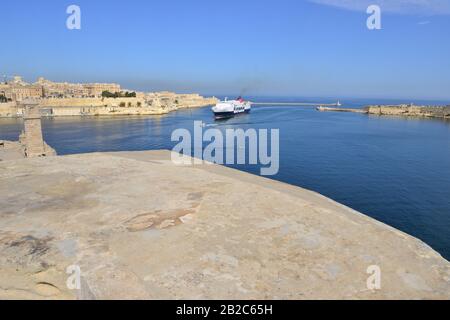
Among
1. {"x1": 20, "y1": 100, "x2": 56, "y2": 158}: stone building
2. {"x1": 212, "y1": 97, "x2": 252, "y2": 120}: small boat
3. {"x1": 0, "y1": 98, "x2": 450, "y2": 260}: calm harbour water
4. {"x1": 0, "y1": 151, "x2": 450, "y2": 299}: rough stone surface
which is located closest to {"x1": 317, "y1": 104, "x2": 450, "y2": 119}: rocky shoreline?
{"x1": 0, "y1": 98, "x2": 450, "y2": 260}: calm harbour water

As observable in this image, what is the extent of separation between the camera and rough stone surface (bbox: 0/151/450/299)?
4504 millimetres

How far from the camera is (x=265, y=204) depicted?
309 inches

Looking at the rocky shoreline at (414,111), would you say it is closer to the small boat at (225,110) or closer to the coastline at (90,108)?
the small boat at (225,110)

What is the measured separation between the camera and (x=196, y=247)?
556 centimetres

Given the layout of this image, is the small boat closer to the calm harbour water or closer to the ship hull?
the ship hull

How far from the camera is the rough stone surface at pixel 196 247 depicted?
4.50m

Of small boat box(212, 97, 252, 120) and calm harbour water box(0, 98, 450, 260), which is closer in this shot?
calm harbour water box(0, 98, 450, 260)

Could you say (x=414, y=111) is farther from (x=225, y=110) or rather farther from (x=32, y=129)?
(x=32, y=129)

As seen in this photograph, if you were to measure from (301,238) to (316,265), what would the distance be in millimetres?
934

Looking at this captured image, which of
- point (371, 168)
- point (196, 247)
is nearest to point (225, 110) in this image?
point (371, 168)

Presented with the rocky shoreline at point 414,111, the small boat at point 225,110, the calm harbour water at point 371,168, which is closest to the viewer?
the calm harbour water at point 371,168

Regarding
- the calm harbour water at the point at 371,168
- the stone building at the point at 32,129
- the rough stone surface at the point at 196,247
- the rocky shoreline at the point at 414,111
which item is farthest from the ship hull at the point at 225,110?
the rough stone surface at the point at 196,247
